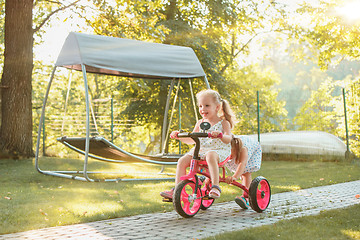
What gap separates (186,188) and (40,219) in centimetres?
129

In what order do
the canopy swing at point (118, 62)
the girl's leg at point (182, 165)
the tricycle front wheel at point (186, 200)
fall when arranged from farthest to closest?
the canopy swing at point (118, 62) < the girl's leg at point (182, 165) < the tricycle front wheel at point (186, 200)

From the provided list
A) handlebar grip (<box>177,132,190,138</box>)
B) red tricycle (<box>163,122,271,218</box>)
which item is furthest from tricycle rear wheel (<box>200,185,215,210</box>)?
handlebar grip (<box>177,132,190,138</box>)

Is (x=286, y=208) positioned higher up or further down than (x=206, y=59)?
further down

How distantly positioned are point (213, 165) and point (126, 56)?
3355mm

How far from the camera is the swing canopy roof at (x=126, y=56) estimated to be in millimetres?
6586

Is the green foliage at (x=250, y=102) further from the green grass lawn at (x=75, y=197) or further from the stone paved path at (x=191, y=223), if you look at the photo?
the stone paved path at (x=191, y=223)

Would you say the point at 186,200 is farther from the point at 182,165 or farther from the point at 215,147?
the point at 215,147

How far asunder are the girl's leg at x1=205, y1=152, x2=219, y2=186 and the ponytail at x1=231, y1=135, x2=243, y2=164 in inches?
10.9

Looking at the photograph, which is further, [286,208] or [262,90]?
[262,90]

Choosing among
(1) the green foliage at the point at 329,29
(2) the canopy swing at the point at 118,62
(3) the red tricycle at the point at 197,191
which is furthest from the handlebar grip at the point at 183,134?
(1) the green foliage at the point at 329,29

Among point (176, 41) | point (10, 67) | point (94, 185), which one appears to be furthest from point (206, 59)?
point (94, 185)

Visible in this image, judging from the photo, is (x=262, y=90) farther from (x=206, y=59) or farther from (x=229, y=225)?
(x=229, y=225)

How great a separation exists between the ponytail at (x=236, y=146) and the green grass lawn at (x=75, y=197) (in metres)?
0.84

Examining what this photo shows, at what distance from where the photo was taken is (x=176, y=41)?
1596cm
